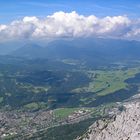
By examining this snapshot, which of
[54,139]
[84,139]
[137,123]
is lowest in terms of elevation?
[54,139]

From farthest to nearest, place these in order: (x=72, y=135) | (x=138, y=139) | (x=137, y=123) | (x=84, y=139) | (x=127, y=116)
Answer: (x=72, y=135) → (x=84, y=139) → (x=127, y=116) → (x=137, y=123) → (x=138, y=139)

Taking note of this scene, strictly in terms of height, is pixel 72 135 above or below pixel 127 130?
below

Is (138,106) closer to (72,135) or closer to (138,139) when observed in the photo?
(138,139)

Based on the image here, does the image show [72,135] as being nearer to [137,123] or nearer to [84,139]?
[84,139]

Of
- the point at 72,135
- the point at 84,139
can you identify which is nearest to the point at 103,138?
the point at 84,139

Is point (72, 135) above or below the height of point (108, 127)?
below

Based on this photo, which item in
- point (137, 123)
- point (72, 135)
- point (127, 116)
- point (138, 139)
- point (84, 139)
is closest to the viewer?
point (138, 139)

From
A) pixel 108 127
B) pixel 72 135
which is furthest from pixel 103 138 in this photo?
pixel 72 135

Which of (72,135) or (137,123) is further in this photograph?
(72,135)

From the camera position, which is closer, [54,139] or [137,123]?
[137,123]
